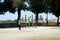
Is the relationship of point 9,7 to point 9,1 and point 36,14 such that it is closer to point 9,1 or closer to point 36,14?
point 9,1

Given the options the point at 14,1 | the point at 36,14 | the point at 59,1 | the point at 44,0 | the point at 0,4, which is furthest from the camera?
the point at 36,14

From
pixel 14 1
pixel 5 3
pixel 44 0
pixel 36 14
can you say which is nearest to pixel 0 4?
pixel 5 3

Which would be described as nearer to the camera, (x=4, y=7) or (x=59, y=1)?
(x=59, y=1)

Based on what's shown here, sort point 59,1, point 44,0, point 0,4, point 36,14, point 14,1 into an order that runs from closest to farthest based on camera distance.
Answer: point 59,1 < point 44,0 < point 14,1 < point 0,4 < point 36,14

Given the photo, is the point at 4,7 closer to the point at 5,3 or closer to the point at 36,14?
the point at 5,3

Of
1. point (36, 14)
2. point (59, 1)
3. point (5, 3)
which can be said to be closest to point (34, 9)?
point (36, 14)

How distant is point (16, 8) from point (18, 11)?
99 centimetres

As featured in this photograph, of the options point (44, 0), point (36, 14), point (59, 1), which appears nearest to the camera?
point (59, 1)

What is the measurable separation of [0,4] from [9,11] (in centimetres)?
320

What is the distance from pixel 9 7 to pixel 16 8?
158 cm

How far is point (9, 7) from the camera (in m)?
61.9

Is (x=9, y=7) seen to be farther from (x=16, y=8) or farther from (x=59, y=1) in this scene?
(x=59, y=1)

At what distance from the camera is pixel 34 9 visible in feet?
212

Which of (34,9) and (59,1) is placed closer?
(59,1)
